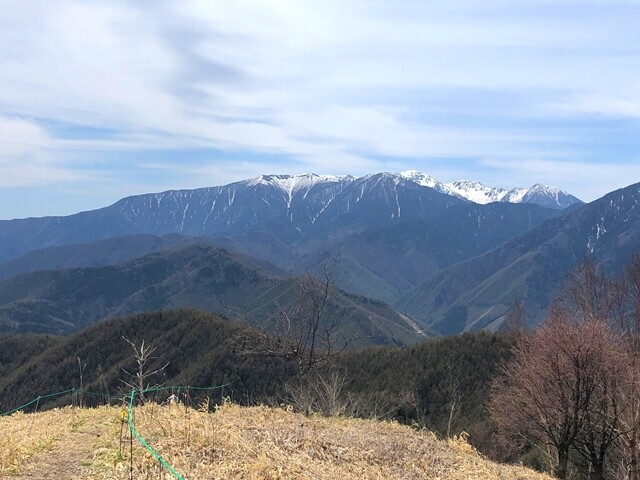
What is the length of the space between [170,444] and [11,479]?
2556 millimetres

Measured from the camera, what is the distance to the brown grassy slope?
350 inches

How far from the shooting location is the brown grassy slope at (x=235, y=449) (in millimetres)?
8891

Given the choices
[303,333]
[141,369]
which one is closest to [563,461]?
[303,333]

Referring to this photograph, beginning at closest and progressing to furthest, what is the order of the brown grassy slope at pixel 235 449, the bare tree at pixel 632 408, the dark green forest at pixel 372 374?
the brown grassy slope at pixel 235 449 → the bare tree at pixel 632 408 → the dark green forest at pixel 372 374

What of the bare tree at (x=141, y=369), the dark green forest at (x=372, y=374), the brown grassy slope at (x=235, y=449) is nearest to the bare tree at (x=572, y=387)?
the brown grassy slope at (x=235, y=449)

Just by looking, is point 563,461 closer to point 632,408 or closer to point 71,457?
point 632,408

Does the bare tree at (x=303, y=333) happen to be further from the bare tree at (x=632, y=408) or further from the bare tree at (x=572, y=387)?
the bare tree at (x=632, y=408)

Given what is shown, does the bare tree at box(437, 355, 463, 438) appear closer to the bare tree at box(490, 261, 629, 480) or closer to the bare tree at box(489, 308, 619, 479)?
the bare tree at box(490, 261, 629, 480)

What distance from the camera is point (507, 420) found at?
40688mm

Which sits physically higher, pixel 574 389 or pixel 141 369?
pixel 141 369

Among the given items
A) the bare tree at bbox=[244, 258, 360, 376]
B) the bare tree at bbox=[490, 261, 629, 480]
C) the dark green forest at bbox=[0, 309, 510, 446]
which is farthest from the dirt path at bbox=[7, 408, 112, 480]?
the dark green forest at bbox=[0, 309, 510, 446]

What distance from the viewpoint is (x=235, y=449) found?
31.3 ft

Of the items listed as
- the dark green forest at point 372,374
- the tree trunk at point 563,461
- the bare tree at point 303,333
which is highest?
the bare tree at point 303,333

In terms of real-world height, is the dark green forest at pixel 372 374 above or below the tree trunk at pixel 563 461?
below
